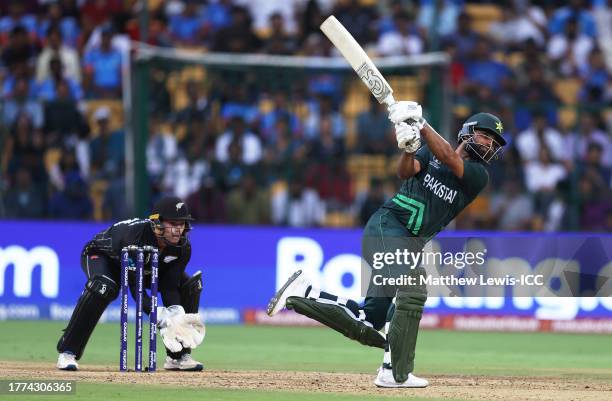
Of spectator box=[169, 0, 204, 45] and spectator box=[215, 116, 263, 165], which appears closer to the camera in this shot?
spectator box=[215, 116, 263, 165]

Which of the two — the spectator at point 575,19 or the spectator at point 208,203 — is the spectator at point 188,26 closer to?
the spectator at point 208,203

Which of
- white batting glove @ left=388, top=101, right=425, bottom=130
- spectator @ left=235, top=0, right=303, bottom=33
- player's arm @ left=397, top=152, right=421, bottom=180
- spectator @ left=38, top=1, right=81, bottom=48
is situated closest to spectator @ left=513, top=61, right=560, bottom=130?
spectator @ left=235, top=0, right=303, bottom=33

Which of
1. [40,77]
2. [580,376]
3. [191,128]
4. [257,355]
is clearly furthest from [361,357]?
[40,77]

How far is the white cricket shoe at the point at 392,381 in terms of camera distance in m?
9.48

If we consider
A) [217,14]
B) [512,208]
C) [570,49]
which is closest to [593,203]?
[512,208]

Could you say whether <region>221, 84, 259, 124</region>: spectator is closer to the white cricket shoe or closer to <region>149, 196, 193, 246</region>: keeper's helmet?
<region>149, 196, 193, 246</region>: keeper's helmet

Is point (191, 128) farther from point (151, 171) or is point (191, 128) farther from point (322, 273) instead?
point (322, 273)

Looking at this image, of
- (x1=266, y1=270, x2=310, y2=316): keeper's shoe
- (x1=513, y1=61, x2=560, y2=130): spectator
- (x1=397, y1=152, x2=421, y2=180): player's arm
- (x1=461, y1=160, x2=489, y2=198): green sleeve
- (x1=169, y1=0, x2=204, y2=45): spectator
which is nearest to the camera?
(x1=397, y1=152, x2=421, y2=180): player's arm

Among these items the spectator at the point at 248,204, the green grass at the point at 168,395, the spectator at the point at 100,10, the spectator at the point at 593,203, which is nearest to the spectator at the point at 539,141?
the spectator at the point at 593,203

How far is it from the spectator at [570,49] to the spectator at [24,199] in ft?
28.1

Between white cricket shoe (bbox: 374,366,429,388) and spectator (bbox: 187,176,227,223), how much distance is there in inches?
300

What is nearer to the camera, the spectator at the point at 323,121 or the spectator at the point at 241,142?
the spectator at the point at 241,142

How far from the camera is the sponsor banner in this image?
16.4 meters

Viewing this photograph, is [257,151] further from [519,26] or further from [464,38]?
[519,26]
